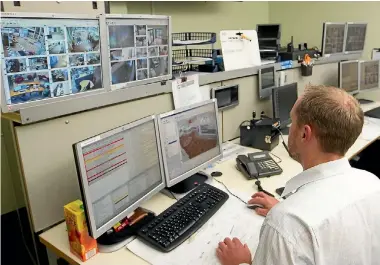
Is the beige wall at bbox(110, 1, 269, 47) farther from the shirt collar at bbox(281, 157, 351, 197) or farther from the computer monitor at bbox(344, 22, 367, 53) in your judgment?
the shirt collar at bbox(281, 157, 351, 197)

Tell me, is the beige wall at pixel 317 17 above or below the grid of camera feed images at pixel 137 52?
above

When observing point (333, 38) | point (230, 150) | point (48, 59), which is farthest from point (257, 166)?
point (333, 38)

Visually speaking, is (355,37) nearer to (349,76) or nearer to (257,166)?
(349,76)

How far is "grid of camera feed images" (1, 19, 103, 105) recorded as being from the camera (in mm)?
1002

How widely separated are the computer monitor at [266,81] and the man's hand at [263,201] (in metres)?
1.01

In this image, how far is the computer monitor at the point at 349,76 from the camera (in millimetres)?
2797

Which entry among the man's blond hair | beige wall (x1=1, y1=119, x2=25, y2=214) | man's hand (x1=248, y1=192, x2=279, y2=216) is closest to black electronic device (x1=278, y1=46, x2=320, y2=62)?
man's hand (x1=248, y1=192, x2=279, y2=216)

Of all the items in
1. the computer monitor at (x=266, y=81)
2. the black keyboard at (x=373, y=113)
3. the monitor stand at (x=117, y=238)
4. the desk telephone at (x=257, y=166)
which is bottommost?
the monitor stand at (x=117, y=238)

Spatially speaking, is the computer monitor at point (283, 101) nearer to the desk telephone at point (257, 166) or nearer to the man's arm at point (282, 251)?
the desk telephone at point (257, 166)

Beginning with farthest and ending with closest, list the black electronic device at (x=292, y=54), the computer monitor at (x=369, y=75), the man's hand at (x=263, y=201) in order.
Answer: the computer monitor at (x=369, y=75) → the black electronic device at (x=292, y=54) → the man's hand at (x=263, y=201)

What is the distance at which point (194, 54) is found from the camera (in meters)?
1.99

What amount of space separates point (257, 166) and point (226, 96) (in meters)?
0.52

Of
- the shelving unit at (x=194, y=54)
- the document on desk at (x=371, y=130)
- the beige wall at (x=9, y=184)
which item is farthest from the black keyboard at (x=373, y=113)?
the beige wall at (x=9, y=184)

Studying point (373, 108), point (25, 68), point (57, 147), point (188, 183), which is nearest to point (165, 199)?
point (188, 183)
